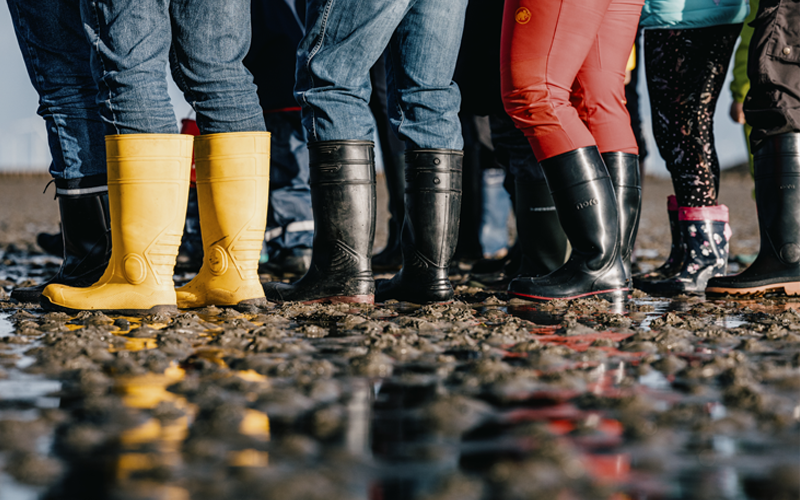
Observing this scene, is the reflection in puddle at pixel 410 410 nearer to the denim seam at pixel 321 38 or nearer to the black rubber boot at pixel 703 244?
the denim seam at pixel 321 38

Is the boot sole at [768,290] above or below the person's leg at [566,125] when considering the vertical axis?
below

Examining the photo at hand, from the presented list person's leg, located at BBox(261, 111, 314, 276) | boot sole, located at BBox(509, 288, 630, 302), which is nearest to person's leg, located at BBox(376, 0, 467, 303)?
boot sole, located at BBox(509, 288, 630, 302)

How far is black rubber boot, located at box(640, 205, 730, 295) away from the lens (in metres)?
2.85

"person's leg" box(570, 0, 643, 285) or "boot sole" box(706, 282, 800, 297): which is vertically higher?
"person's leg" box(570, 0, 643, 285)

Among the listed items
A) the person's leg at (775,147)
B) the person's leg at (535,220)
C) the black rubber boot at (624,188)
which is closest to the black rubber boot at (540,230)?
the person's leg at (535,220)

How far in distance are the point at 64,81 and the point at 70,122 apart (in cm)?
14

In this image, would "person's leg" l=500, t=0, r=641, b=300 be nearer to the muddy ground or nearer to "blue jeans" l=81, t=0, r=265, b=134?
the muddy ground

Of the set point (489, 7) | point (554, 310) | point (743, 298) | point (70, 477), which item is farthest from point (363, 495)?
point (489, 7)

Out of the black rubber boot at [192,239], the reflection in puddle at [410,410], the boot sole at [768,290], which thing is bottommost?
the boot sole at [768,290]

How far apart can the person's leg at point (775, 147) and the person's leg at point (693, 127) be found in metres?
0.31

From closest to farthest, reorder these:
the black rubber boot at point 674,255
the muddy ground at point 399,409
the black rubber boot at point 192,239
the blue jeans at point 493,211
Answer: the muddy ground at point 399,409
the black rubber boot at point 674,255
the black rubber boot at point 192,239
the blue jeans at point 493,211

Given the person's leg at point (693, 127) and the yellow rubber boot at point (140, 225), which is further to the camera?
the person's leg at point (693, 127)

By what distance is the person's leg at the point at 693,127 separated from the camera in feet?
9.45

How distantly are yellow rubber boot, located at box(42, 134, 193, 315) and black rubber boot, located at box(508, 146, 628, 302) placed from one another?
3.76 feet
